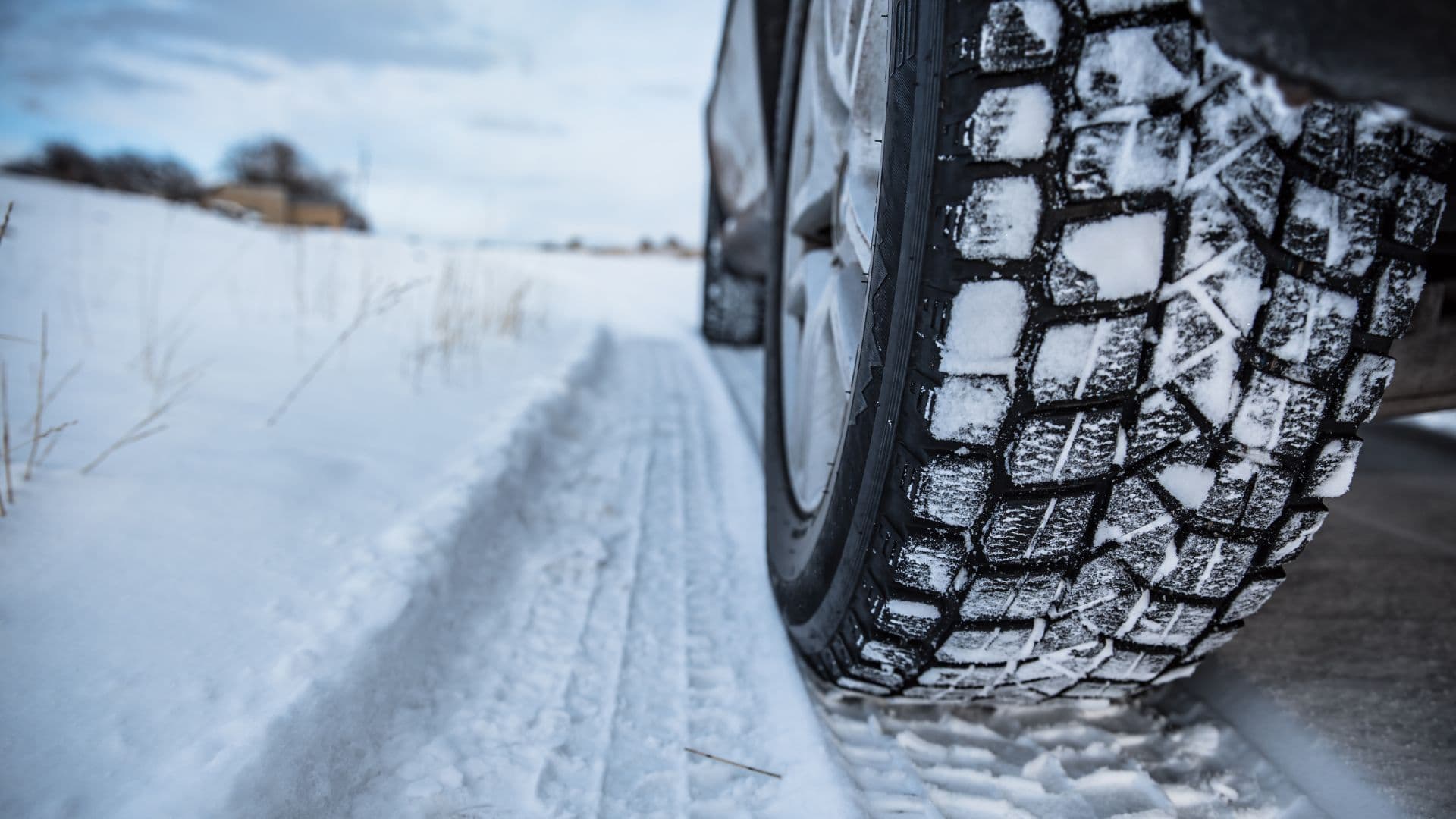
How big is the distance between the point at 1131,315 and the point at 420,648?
40.8 inches

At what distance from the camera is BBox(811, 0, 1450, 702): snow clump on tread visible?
60cm

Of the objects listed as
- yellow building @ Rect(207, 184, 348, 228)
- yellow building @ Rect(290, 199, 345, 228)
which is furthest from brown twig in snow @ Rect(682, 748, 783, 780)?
yellow building @ Rect(290, 199, 345, 228)

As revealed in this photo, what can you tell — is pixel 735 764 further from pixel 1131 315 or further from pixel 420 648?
pixel 1131 315

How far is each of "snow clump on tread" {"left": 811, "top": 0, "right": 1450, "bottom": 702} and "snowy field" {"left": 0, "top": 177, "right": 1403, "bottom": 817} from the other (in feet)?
1.05

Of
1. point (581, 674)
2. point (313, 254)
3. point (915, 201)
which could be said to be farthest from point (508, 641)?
point (313, 254)

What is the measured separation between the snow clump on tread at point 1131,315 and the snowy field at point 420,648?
320 mm

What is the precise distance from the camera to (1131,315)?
2.09 ft

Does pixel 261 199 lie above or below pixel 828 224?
above

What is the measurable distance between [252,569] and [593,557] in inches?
23.3

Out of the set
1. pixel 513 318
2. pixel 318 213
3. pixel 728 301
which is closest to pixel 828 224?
pixel 513 318

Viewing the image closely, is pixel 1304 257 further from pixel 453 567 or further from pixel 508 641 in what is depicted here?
pixel 453 567

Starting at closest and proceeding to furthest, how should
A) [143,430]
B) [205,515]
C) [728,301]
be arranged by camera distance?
[205,515]
[143,430]
[728,301]

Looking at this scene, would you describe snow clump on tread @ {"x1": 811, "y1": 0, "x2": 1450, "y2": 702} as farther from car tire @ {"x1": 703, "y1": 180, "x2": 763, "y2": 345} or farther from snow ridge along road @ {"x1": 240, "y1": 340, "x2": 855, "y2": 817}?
car tire @ {"x1": 703, "y1": 180, "x2": 763, "y2": 345}

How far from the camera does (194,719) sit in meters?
0.76
